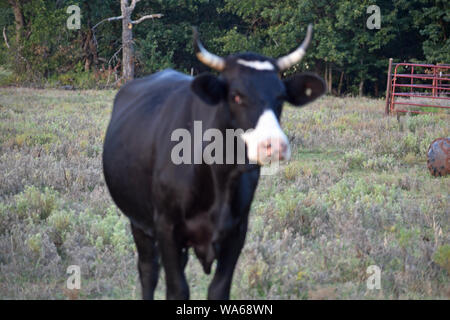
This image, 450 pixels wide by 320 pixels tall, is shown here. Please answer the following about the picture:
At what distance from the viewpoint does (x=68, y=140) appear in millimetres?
11477

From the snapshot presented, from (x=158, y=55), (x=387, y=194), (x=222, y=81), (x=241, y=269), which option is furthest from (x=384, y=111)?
(x=158, y=55)

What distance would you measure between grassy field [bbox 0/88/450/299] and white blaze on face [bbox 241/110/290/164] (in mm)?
2149

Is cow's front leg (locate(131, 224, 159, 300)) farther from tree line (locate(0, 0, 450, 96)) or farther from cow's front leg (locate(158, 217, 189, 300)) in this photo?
tree line (locate(0, 0, 450, 96))

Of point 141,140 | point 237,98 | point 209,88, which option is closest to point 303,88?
point 237,98

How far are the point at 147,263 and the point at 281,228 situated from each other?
243 cm

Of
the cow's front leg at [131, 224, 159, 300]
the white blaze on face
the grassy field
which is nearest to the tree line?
the grassy field

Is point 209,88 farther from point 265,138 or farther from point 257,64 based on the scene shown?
point 265,138

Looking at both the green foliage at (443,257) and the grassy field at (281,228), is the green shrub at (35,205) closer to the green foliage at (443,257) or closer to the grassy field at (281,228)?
the grassy field at (281,228)

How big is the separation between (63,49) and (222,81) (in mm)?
31214

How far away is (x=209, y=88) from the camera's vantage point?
11.0 ft

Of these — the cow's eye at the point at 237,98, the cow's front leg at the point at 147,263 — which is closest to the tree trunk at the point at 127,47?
the cow's front leg at the point at 147,263

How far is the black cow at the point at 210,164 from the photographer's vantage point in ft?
10.7

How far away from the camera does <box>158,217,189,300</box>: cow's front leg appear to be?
360 centimetres
